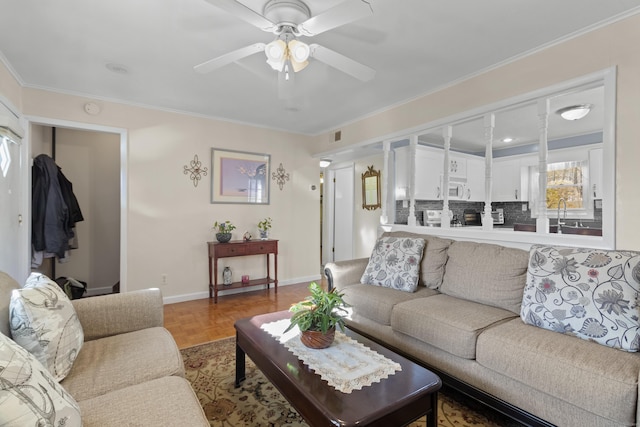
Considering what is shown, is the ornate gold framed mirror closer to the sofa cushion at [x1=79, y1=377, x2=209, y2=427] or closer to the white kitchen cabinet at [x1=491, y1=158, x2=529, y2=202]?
the white kitchen cabinet at [x1=491, y1=158, x2=529, y2=202]

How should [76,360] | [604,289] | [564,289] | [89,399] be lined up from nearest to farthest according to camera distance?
1. [89,399]
2. [76,360]
3. [604,289]
4. [564,289]

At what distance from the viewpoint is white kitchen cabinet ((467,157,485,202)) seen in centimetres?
541

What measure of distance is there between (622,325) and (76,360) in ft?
8.73

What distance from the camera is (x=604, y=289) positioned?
1.62 metres

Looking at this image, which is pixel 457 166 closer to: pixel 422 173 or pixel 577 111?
pixel 422 173

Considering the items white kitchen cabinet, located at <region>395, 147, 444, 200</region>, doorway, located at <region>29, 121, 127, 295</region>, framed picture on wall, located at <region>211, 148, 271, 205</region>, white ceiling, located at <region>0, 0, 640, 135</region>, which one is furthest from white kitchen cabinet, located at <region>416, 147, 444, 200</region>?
doorway, located at <region>29, 121, 127, 295</region>

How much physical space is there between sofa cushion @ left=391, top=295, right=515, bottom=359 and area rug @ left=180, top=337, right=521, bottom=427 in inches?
13.5

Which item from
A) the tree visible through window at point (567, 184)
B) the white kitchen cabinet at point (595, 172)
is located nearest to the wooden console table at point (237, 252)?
the tree visible through window at point (567, 184)

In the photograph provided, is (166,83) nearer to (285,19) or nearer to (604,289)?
(285,19)

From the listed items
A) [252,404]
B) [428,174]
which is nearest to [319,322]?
[252,404]

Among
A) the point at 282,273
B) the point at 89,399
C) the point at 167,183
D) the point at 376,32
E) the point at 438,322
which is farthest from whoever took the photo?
the point at 282,273

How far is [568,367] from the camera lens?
4.57 ft

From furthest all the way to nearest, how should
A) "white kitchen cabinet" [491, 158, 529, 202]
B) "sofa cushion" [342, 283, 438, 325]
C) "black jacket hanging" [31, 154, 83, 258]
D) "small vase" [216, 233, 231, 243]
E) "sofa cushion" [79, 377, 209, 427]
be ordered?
"white kitchen cabinet" [491, 158, 529, 202] → "small vase" [216, 233, 231, 243] → "black jacket hanging" [31, 154, 83, 258] → "sofa cushion" [342, 283, 438, 325] → "sofa cushion" [79, 377, 209, 427]

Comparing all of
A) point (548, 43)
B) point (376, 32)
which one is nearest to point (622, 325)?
point (548, 43)
